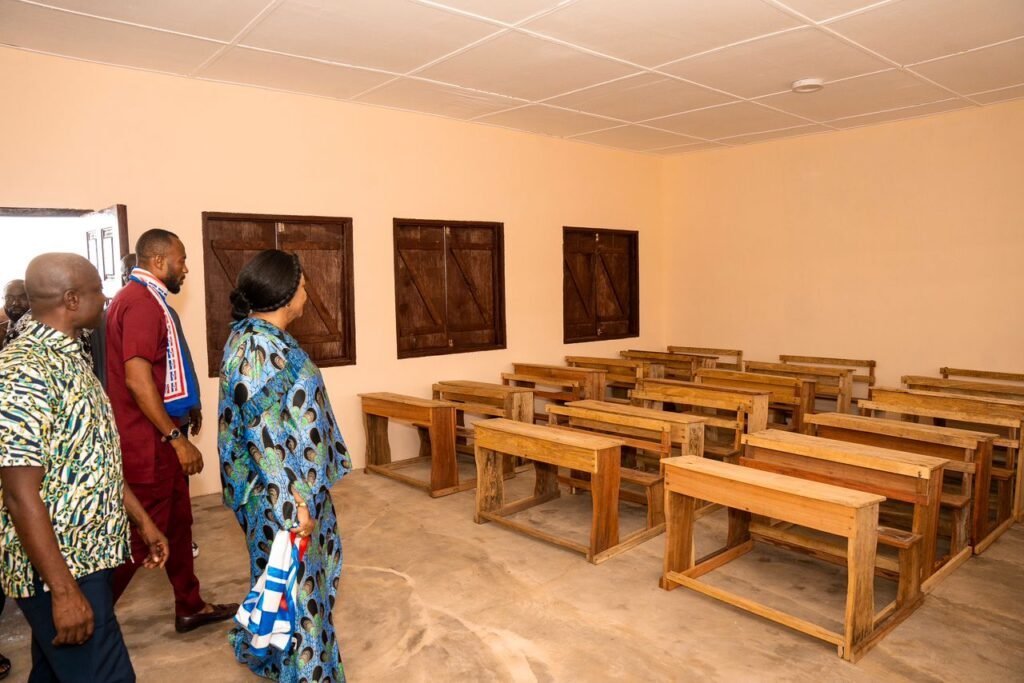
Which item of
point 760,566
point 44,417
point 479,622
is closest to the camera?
point 44,417

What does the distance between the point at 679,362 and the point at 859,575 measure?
12.9 feet

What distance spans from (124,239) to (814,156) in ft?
19.3

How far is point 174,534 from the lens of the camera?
284 cm

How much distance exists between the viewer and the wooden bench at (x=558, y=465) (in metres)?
3.68

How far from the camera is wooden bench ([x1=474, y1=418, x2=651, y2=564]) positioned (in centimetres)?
368

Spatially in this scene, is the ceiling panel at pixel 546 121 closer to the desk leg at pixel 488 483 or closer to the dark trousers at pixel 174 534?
the desk leg at pixel 488 483

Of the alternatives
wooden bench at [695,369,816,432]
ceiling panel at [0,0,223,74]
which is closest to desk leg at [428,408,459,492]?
wooden bench at [695,369,816,432]

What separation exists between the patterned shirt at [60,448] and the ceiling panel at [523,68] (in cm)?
309

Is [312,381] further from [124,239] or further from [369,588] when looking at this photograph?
[124,239]

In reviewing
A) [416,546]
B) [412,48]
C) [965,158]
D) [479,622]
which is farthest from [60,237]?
[965,158]

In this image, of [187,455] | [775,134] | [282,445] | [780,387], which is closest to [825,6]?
[780,387]

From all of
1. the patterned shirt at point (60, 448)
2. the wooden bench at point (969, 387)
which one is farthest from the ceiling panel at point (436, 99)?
the wooden bench at point (969, 387)

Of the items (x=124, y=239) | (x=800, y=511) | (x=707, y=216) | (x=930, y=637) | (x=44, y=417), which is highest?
(x=707, y=216)

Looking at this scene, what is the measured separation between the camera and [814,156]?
6504mm
